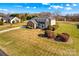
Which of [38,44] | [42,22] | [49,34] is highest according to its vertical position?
[42,22]

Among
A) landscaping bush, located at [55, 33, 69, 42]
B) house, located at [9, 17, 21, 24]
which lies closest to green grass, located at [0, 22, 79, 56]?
landscaping bush, located at [55, 33, 69, 42]

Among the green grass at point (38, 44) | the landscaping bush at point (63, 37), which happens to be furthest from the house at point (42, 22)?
the landscaping bush at point (63, 37)

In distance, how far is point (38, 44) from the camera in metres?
2.83

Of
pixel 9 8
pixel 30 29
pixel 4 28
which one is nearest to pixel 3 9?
pixel 9 8

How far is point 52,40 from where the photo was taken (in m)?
2.85

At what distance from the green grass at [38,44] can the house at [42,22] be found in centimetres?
8

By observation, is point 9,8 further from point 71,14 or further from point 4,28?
point 71,14

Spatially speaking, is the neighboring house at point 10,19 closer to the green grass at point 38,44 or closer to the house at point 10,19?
the house at point 10,19

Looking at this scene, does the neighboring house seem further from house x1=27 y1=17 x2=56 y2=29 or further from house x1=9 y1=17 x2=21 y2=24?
house x1=27 y1=17 x2=56 y2=29

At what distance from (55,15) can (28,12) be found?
1.28 ft

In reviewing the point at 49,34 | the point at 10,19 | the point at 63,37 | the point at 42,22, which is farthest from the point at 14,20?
the point at 63,37

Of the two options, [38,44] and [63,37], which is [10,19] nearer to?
[38,44]

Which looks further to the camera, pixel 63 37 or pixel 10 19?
pixel 10 19

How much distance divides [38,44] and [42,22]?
326mm
